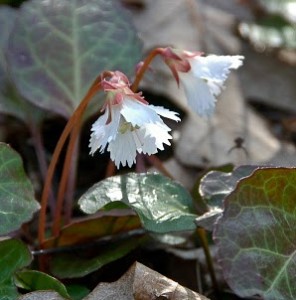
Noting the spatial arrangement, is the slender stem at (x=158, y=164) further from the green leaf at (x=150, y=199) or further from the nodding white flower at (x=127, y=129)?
the nodding white flower at (x=127, y=129)

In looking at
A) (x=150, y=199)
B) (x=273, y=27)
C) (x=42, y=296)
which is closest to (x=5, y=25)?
(x=150, y=199)

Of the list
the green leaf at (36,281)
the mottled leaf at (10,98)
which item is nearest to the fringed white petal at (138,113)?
the green leaf at (36,281)

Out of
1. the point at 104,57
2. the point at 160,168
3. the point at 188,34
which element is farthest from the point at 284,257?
the point at 188,34

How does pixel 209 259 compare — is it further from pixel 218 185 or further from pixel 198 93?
pixel 198 93

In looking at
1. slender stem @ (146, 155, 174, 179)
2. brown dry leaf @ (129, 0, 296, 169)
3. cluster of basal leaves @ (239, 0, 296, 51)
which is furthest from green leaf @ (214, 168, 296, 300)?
cluster of basal leaves @ (239, 0, 296, 51)

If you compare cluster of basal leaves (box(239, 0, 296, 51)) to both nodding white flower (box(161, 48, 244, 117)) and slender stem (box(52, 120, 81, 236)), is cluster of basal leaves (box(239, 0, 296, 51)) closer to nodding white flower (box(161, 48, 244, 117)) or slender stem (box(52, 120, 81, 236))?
nodding white flower (box(161, 48, 244, 117))

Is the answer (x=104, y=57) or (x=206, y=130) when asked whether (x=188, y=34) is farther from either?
(x=104, y=57)
